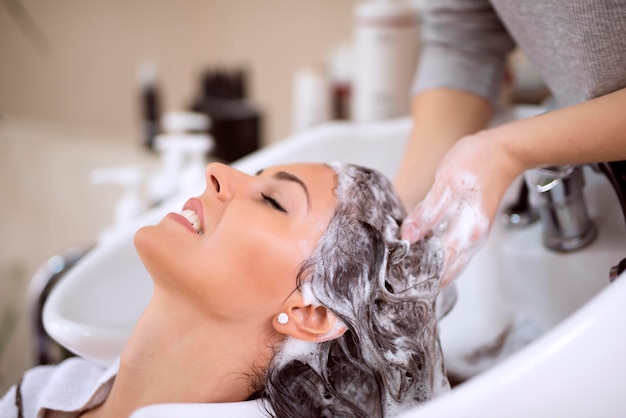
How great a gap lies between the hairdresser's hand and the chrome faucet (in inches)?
6.5

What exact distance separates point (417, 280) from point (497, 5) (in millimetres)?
453

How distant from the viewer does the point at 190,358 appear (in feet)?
2.84

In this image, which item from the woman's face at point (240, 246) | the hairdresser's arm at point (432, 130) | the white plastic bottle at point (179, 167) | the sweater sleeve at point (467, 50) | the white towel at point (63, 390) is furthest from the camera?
the white plastic bottle at point (179, 167)

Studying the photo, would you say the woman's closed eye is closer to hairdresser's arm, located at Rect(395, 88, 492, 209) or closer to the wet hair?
the wet hair

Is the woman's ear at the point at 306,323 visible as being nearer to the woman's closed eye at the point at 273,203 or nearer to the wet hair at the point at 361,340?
the wet hair at the point at 361,340

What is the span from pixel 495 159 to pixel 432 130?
0.89 feet

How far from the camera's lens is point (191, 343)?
861 millimetres

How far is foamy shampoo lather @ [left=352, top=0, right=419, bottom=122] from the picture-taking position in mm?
1647

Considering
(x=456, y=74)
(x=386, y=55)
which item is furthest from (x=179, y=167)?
(x=456, y=74)

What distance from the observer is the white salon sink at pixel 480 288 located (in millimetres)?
981

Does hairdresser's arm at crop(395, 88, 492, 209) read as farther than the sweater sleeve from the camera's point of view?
No

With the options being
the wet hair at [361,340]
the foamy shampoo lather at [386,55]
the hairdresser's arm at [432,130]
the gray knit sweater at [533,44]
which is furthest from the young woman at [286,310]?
the foamy shampoo lather at [386,55]

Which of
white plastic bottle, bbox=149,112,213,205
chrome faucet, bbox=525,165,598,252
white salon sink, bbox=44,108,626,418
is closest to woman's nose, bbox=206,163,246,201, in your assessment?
white salon sink, bbox=44,108,626,418

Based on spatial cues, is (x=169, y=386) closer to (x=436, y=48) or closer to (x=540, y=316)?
(x=540, y=316)
